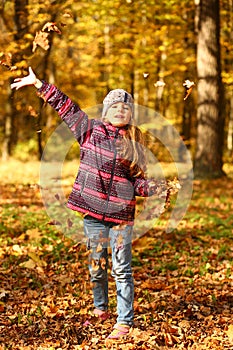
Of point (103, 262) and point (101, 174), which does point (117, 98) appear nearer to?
point (101, 174)

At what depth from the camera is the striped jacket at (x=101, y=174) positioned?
422 cm

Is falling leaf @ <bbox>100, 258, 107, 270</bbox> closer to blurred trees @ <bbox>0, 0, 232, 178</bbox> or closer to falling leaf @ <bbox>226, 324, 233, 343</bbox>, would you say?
falling leaf @ <bbox>226, 324, 233, 343</bbox>

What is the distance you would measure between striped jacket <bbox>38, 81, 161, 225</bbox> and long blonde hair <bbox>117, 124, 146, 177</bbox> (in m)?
0.04

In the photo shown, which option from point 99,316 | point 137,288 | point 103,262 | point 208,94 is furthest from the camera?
point 208,94

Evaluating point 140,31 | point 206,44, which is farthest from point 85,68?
point 206,44

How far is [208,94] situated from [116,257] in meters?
10.8

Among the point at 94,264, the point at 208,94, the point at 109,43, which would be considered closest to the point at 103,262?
the point at 94,264

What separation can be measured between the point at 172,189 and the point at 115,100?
0.93m

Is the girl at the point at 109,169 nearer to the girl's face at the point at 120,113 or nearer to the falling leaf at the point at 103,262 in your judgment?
the girl's face at the point at 120,113

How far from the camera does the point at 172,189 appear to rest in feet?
14.4

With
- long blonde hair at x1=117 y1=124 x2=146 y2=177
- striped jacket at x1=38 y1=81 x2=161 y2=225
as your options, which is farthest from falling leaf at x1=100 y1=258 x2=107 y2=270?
long blonde hair at x1=117 y1=124 x2=146 y2=177

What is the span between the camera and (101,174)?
166 inches

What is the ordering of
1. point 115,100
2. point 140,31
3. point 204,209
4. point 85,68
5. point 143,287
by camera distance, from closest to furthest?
point 115,100 → point 143,287 → point 204,209 → point 140,31 → point 85,68

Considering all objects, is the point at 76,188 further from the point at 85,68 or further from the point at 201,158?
the point at 85,68
